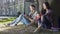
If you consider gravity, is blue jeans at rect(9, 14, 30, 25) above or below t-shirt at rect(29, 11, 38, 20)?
below

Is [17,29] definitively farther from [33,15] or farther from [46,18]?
[46,18]

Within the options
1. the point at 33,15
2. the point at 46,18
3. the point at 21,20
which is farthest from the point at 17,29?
the point at 46,18

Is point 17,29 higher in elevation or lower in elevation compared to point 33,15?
lower

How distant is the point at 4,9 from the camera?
2.81 metres

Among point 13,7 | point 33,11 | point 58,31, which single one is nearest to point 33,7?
point 33,11

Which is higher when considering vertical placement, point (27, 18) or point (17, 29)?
point (27, 18)

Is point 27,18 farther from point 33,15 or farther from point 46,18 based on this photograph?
point 46,18

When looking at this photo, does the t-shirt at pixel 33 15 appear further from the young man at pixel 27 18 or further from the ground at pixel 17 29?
the ground at pixel 17 29

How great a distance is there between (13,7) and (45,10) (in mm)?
381

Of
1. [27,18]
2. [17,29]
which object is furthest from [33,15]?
[17,29]

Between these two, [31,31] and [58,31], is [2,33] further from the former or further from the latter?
[58,31]

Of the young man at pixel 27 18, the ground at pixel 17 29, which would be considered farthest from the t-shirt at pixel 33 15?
the ground at pixel 17 29

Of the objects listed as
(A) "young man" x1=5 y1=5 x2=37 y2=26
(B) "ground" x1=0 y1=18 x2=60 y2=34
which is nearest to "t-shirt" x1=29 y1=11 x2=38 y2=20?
(A) "young man" x1=5 y1=5 x2=37 y2=26

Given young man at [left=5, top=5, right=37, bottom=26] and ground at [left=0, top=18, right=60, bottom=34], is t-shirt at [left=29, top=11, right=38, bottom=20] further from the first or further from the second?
ground at [left=0, top=18, right=60, bottom=34]
